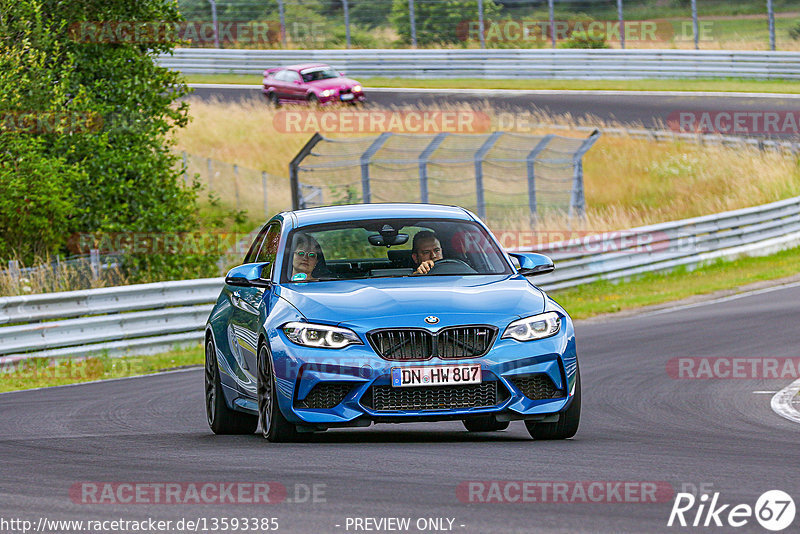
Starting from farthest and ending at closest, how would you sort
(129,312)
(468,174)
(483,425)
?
(468,174)
(129,312)
(483,425)

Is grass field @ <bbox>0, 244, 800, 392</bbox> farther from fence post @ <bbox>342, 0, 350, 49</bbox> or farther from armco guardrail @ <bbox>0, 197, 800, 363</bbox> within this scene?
fence post @ <bbox>342, 0, 350, 49</bbox>

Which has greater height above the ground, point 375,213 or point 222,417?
point 375,213

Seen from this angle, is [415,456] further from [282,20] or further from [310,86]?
[282,20]

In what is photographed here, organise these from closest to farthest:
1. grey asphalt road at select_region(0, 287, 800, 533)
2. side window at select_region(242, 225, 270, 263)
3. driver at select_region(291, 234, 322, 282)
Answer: grey asphalt road at select_region(0, 287, 800, 533)
driver at select_region(291, 234, 322, 282)
side window at select_region(242, 225, 270, 263)

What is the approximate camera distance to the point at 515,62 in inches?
1852

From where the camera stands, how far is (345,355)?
8.12 metres

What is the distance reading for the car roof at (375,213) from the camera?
9.64m

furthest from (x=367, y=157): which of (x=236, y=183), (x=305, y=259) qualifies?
(x=305, y=259)

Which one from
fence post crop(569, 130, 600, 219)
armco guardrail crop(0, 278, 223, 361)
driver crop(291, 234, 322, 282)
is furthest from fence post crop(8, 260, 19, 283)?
fence post crop(569, 130, 600, 219)

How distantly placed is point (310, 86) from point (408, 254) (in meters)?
34.5

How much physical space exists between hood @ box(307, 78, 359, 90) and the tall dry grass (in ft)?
10.3

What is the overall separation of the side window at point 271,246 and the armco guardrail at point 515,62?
35.5m

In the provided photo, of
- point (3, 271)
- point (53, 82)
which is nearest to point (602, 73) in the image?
point (53, 82)

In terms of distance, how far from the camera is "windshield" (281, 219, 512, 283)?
930 cm
